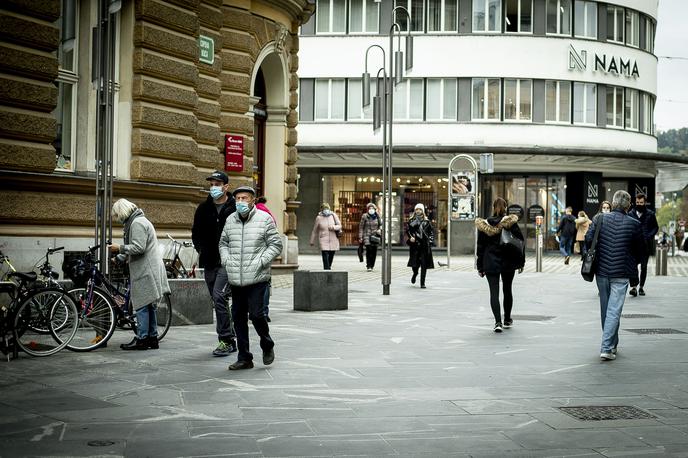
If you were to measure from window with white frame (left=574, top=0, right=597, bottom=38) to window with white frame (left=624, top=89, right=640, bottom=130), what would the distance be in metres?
3.19

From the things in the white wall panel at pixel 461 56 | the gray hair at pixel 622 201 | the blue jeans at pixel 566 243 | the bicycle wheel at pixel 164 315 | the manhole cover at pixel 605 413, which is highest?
the white wall panel at pixel 461 56

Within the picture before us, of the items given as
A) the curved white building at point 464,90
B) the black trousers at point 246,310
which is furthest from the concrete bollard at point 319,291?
the curved white building at point 464,90

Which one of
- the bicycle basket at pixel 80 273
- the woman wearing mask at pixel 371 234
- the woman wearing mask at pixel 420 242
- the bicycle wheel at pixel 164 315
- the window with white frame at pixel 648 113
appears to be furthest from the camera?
the window with white frame at pixel 648 113

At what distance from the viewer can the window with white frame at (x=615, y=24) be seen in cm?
4291

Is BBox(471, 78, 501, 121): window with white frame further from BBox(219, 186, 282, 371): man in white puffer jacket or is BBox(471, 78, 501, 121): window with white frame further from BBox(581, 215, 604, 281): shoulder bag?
BBox(219, 186, 282, 371): man in white puffer jacket

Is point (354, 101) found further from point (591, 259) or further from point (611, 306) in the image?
point (611, 306)

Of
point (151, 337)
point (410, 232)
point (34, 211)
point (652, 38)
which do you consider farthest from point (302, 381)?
point (652, 38)

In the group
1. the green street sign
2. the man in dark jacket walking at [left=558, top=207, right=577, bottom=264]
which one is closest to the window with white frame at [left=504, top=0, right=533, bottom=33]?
the man in dark jacket walking at [left=558, top=207, right=577, bottom=264]

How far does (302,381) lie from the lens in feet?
30.1

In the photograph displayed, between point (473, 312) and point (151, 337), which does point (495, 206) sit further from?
point (151, 337)

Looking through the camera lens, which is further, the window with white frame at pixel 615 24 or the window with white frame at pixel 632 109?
the window with white frame at pixel 632 109

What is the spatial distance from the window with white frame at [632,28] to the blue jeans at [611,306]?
34745mm

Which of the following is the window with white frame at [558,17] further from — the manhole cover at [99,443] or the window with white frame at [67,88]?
the manhole cover at [99,443]

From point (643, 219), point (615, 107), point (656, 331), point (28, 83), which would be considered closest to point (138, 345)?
point (28, 83)
